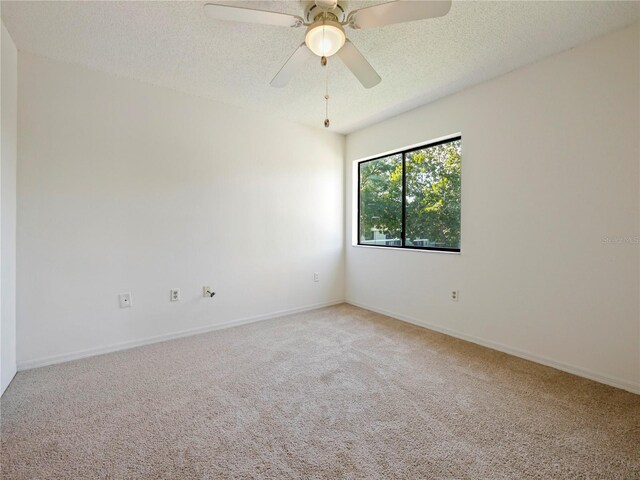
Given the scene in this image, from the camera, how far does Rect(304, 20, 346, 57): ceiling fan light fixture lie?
159cm

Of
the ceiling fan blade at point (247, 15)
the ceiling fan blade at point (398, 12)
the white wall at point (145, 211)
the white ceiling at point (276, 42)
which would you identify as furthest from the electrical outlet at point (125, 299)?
the ceiling fan blade at point (398, 12)

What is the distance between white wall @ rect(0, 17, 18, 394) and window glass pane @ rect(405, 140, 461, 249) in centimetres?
343

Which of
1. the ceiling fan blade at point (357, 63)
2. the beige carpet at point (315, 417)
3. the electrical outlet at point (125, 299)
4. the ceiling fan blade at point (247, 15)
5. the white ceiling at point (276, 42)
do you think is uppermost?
the white ceiling at point (276, 42)

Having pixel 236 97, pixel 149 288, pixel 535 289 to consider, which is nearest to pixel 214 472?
pixel 149 288

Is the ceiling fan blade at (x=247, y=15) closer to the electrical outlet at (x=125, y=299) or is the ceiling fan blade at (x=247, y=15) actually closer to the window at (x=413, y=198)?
the window at (x=413, y=198)

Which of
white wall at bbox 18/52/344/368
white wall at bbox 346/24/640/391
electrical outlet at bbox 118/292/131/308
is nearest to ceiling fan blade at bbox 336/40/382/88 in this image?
white wall at bbox 346/24/640/391

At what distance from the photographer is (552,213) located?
230cm

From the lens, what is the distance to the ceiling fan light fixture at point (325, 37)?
159cm

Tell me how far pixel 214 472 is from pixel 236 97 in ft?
9.67

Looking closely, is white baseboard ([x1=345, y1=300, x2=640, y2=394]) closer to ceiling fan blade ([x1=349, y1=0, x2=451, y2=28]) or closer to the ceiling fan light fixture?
ceiling fan blade ([x1=349, y1=0, x2=451, y2=28])

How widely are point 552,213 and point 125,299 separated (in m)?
3.57

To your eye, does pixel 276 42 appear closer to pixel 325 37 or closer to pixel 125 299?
pixel 325 37

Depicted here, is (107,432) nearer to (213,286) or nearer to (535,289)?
(213,286)

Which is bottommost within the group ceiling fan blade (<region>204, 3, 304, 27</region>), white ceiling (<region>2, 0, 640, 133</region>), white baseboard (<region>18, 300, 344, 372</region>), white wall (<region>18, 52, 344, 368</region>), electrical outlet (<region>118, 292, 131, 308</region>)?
white baseboard (<region>18, 300, 344, 372</region>)
